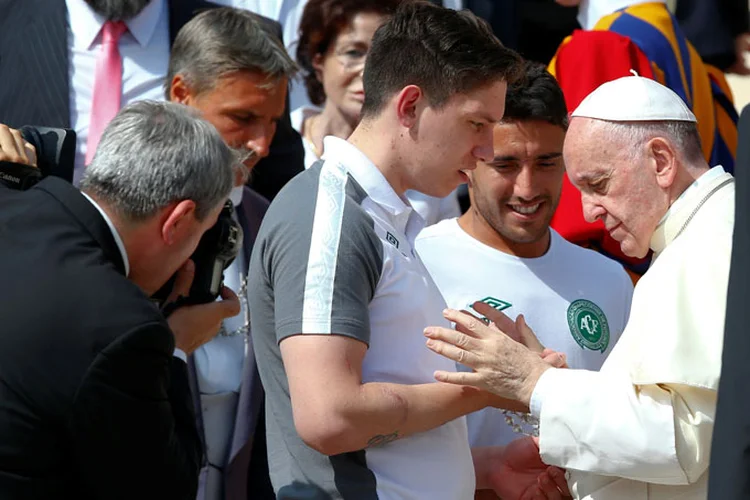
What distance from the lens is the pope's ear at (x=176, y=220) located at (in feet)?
9.86

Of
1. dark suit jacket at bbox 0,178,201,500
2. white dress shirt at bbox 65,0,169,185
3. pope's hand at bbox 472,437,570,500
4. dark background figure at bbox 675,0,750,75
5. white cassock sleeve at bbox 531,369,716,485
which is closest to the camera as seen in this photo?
dark suit jacket at bbox 0,178,201,500

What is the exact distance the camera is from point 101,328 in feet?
8.83

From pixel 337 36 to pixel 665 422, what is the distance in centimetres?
271

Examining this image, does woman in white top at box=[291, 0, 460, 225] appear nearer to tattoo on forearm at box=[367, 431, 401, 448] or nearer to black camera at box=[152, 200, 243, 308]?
black camera at box=[152, 200, 243, 308]

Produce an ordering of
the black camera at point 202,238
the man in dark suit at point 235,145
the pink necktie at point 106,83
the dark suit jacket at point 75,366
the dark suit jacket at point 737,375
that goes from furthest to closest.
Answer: the pink necktie at point 106,83
the man in dark suit at point 235,145
the black camera at point 202,238
the dark suit jacket at point 75,366
the dark suit jacket at point 737,375

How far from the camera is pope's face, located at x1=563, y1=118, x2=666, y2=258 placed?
314 cm

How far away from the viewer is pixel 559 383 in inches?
117

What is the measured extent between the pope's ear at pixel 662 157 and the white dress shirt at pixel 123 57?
7.28 ft

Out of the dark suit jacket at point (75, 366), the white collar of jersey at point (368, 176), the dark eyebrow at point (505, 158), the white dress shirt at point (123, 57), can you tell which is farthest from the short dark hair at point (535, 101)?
the dark suit jacket at point (75, 366)

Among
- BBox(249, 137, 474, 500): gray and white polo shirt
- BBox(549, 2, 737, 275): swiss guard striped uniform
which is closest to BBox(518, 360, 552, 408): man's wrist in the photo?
BBox(249, 137, 474, 500): gray and white polo shirt

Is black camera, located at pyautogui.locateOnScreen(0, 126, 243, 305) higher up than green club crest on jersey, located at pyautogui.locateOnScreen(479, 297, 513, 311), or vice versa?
black camera, located at pyautogui.locateOnScreen(0, 126, 243, 305)

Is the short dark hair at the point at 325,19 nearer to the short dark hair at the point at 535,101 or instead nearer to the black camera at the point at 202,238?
the short dark hair at the point at 535,101

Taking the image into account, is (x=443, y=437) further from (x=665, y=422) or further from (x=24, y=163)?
(x=24, y=163)

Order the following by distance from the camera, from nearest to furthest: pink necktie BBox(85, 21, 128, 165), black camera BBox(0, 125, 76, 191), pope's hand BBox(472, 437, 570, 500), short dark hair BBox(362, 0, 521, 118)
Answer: short dark hair BBox(362, 0, 521, 118), black camera BBox(0, 125, 76, 191), pope's hand BBox(472, 437, 570, 500), pink necktie BBox(85, 21, 128, 165)
